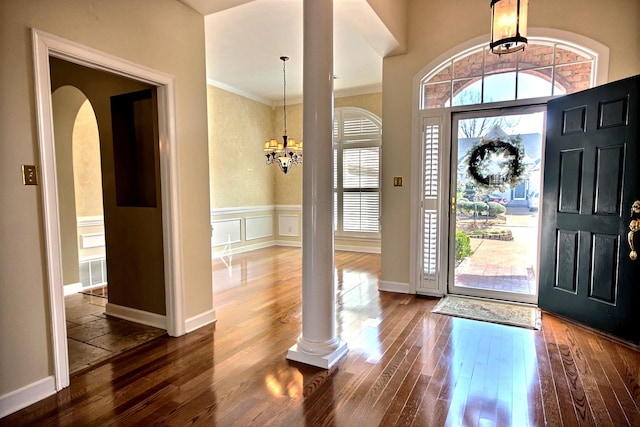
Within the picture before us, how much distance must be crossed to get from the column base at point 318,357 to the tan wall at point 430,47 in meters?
1.88

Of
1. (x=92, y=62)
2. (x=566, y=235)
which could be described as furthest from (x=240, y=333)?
(x=566, y=235)

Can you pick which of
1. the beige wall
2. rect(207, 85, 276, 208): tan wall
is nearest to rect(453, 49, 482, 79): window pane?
the beige wall

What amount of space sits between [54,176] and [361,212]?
5.58 m

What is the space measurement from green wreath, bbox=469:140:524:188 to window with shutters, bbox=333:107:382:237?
3.05 m

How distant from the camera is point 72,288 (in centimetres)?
430

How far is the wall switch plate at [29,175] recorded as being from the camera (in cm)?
202

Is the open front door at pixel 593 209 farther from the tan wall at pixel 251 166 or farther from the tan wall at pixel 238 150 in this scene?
the tan wall at pixel 238 150

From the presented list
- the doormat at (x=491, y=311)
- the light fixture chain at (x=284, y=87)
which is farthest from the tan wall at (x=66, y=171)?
the doormat at (x=491, y=311)

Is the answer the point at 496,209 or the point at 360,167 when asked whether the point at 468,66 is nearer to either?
the point at 496,209

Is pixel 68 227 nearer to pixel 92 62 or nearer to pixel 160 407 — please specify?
pixel 92 62

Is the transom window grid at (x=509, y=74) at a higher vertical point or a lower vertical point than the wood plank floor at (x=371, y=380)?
higher

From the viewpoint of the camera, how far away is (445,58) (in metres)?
3.90

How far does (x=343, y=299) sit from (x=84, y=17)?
336 cm

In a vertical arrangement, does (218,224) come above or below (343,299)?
above
